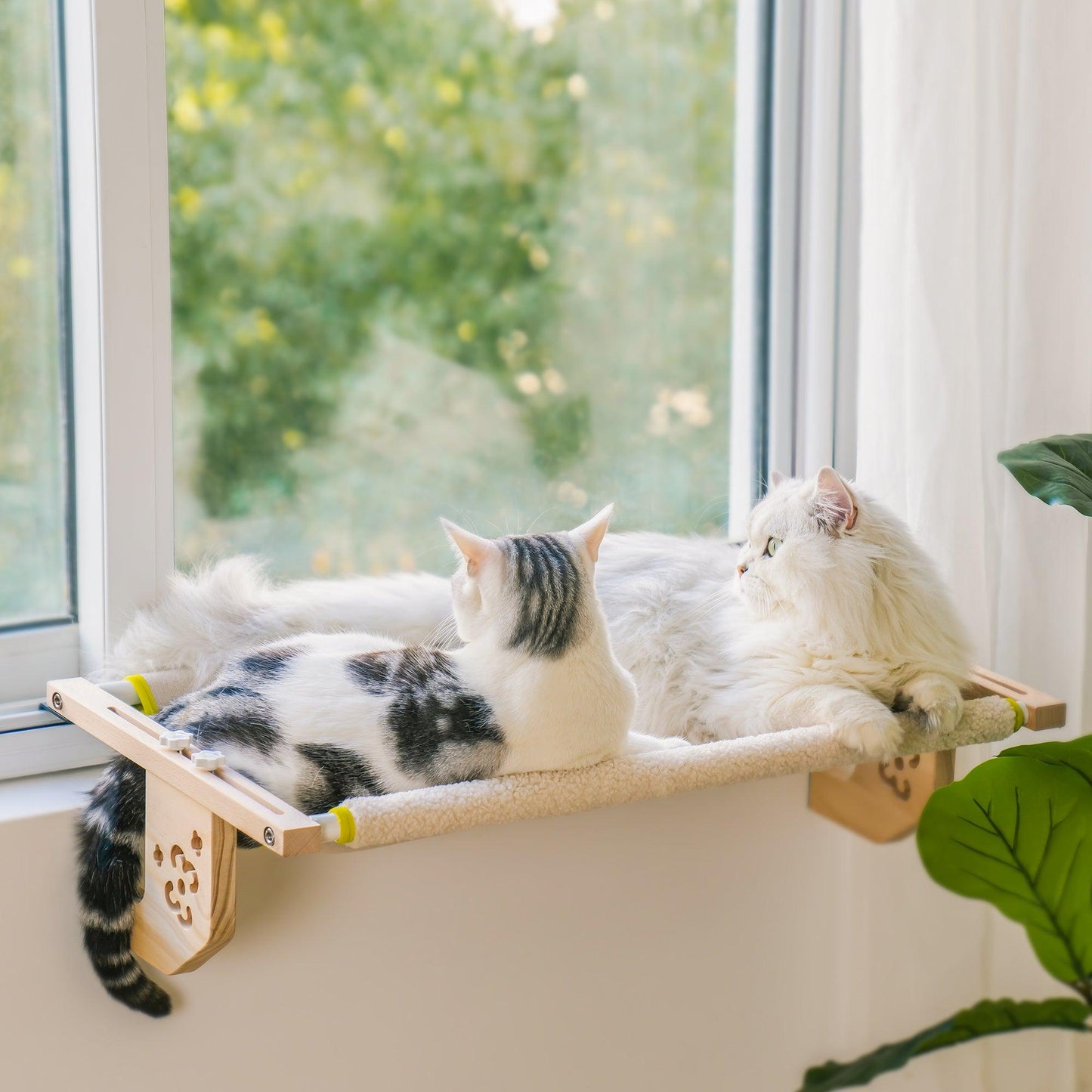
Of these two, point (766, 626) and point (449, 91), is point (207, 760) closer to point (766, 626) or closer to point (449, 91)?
point (766, 626)

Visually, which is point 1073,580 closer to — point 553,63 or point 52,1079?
point 553,63

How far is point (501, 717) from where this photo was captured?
0.99 m

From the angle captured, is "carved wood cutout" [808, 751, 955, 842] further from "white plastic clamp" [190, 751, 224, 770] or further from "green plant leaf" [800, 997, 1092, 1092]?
"white plastic clamp" [190, 751, 224, 770]

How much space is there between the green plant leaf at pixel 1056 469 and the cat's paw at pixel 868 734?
0.89ft

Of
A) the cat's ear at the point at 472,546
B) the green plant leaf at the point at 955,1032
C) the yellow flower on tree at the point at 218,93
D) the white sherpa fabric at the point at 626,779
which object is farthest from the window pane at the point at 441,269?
the green plant leaf at the point at 955,1032

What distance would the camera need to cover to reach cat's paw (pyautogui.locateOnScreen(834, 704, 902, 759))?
3.67 ft

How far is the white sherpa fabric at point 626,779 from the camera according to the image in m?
0.89

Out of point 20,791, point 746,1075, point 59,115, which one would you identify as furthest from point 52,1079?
point 59,115

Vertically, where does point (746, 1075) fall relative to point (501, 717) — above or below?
below

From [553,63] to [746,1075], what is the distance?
4.69 ft

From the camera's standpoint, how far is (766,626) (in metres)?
1.29

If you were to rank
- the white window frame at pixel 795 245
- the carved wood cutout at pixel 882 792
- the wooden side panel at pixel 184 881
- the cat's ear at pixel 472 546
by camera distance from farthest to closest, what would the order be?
the white window frame at pixel 795 245 < the carved wood cutout at pixel 882 792 < the cat's ear at pixel 472 546 < the wooden side panel at pixel 184 881

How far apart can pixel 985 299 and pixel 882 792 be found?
0.64 m

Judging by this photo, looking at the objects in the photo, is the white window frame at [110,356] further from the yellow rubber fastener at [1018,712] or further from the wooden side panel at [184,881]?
the yellow rubber fastener at [1018,712]
